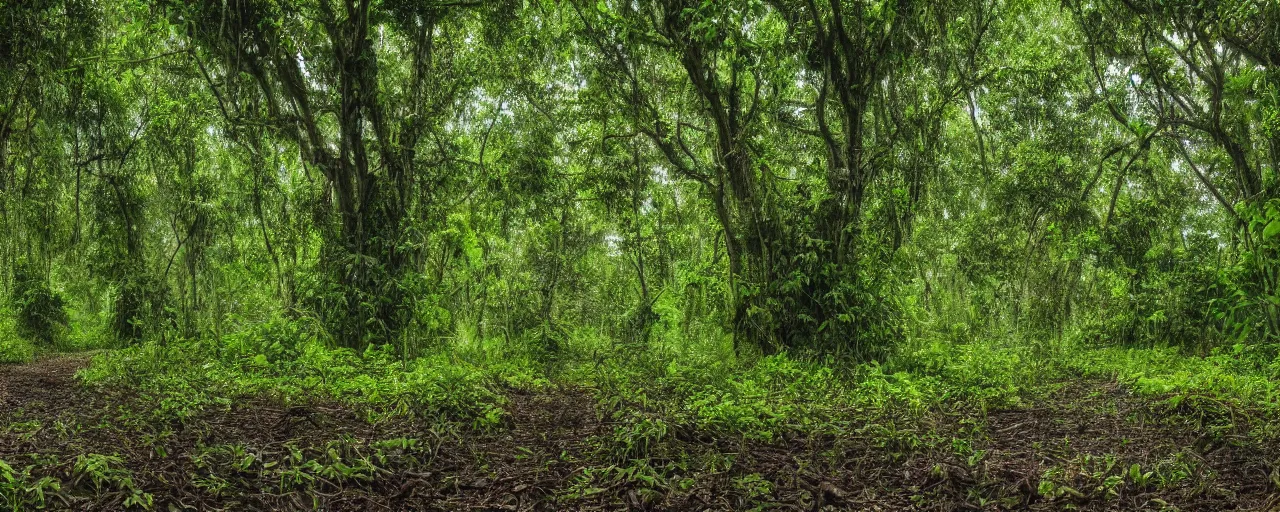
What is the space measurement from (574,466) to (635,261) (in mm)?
12247

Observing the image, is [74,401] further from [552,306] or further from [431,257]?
[552,306]

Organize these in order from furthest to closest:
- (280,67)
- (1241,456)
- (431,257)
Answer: (431,257) → (280,67) → (1241,456)

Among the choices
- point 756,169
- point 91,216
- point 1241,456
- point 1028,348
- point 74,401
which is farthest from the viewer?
point 91,216

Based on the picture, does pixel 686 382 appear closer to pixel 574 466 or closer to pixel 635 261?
pixel 574 466

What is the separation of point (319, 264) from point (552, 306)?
3940mm

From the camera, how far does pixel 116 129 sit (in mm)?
12602

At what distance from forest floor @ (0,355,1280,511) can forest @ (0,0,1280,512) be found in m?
0.03

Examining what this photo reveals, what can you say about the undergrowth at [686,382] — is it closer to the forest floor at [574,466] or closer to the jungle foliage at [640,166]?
the forest floor at [574,466]

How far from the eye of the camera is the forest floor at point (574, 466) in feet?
12.3

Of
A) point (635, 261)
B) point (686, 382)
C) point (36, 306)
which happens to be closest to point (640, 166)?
point (635, 261)

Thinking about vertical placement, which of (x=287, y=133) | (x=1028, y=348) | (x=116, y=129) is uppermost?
(x=116, y=129)

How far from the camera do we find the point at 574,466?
4434 mm

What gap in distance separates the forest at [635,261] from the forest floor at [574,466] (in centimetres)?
3

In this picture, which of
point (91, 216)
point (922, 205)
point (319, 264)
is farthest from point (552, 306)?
point (91, 216)
